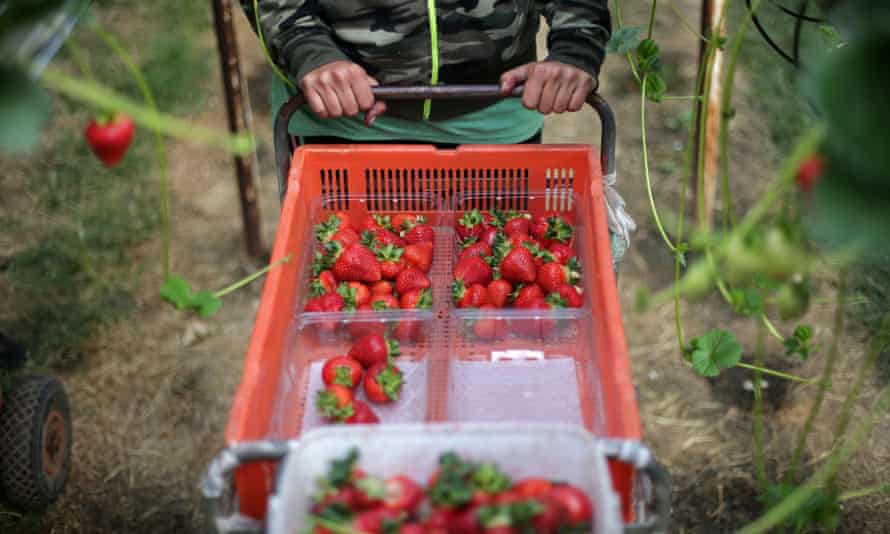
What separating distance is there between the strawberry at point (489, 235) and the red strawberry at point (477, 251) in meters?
0.01

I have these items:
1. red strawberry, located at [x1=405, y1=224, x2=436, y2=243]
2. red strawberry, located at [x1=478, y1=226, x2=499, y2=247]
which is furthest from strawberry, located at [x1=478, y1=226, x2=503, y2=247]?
red strawberry, located at [x1=405, y1=224, x2=436, y2=243]

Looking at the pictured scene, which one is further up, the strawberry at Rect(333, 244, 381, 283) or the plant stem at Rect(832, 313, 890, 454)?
the strawberry at Rect(333, 244, 381, 283)

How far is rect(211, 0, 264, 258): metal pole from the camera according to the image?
8.89 ft

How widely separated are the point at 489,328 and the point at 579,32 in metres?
0.64

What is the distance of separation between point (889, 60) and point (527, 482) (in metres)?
0.65

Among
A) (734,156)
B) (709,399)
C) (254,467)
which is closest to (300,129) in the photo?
(254,467)

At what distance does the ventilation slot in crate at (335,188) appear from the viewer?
192cm

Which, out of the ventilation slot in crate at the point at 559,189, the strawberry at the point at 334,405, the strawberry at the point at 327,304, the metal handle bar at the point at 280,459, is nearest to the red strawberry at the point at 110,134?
the metal handle bar at the point at 280,459

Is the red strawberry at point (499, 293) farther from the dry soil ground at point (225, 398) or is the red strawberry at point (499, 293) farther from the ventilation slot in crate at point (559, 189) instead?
the dry soil ground at point (225, 398)

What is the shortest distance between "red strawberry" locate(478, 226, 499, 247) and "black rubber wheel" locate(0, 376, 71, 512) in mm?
1109

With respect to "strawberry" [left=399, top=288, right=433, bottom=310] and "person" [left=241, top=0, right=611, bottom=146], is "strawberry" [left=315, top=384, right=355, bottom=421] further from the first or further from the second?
"person" [left=241, top=0, right=611, bottom=146]

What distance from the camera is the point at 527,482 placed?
1.15 metres

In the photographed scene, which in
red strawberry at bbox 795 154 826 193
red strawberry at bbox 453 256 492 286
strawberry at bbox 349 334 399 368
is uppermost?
red strawberry at bbox 453 256 492 286

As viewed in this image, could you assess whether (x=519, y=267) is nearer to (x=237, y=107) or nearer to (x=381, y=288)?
(x=381, y=288)
